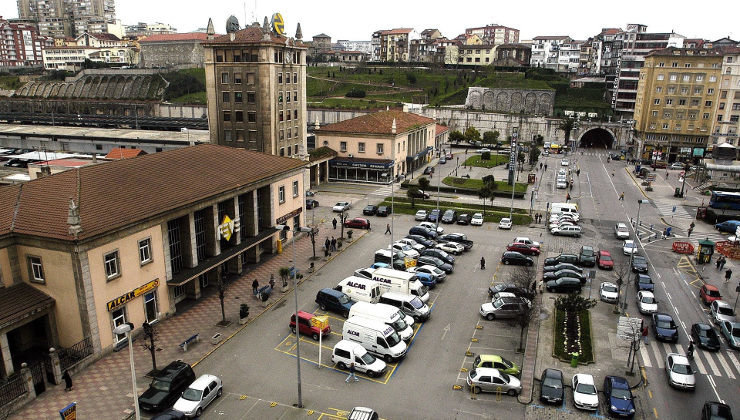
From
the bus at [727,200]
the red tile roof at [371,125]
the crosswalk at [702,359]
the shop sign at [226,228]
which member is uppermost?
the red tile roof at [371,125]

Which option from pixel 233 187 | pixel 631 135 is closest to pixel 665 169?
pixel 631 135

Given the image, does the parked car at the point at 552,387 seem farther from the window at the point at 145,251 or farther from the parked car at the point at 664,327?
the window at the point at 145,251

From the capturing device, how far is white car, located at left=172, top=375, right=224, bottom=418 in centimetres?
2220

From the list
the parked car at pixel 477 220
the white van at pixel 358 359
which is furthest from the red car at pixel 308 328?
the parked car at pixel 477 220

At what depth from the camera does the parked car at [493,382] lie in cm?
2438

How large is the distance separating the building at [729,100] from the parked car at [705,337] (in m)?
67.9

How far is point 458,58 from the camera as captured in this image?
176m

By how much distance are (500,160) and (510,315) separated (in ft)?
204

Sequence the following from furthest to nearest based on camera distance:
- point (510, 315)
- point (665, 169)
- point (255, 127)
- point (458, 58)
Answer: point (458, 58) < point (665, 169) < point (255, 127) < point (510, 315)

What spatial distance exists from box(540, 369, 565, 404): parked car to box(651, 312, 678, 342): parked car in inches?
357

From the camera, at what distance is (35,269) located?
26172 mm

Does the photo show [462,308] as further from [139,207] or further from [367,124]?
[367,124]

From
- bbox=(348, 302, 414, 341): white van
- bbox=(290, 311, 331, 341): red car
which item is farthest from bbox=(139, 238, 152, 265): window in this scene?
bbox=(348, 302, 414, 341): white van

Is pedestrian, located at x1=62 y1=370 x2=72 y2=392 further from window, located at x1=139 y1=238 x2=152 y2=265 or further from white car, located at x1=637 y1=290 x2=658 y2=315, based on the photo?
white car, located at x1=637 y1=290 x2=658 y2=315
